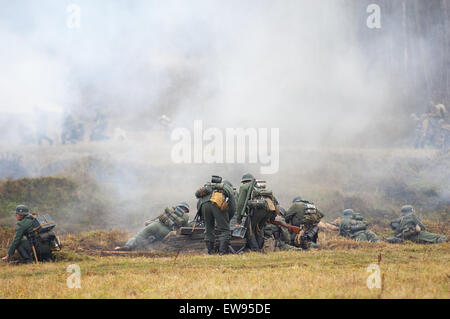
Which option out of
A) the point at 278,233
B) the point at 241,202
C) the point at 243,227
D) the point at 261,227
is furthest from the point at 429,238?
the point at 241,202

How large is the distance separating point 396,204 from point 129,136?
21.8 metres

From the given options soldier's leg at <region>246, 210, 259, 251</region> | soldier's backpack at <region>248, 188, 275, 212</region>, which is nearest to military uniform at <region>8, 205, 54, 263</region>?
soldier's leg at <region>246, 210, 259, 251</region>

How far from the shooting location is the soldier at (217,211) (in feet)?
33.9

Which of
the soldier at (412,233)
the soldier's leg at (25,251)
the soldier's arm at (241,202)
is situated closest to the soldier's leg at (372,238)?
the soldier at (412,233)

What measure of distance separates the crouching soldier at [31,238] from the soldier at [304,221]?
6.43 m

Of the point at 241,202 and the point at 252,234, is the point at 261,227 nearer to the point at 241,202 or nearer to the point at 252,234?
the point at 252,234

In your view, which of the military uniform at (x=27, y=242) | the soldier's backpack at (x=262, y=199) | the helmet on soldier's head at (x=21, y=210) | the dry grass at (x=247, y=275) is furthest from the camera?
the soldier's backpack at (x=262, y=199)

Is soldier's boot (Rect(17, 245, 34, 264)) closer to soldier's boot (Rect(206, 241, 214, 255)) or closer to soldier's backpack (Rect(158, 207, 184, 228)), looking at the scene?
soldier's backpack (Rect(158, 207, 184, 228))

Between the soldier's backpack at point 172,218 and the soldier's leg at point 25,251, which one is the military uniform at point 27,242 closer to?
the soldier's leg at point 25,251

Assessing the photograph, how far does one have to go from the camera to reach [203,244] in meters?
11.1

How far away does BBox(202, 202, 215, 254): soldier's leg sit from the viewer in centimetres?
1043

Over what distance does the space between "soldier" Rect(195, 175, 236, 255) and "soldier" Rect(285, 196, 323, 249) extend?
6.59 ft

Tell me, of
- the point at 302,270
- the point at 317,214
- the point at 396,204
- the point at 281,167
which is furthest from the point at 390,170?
the point at 302,270

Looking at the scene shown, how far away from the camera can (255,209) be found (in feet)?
34.1
